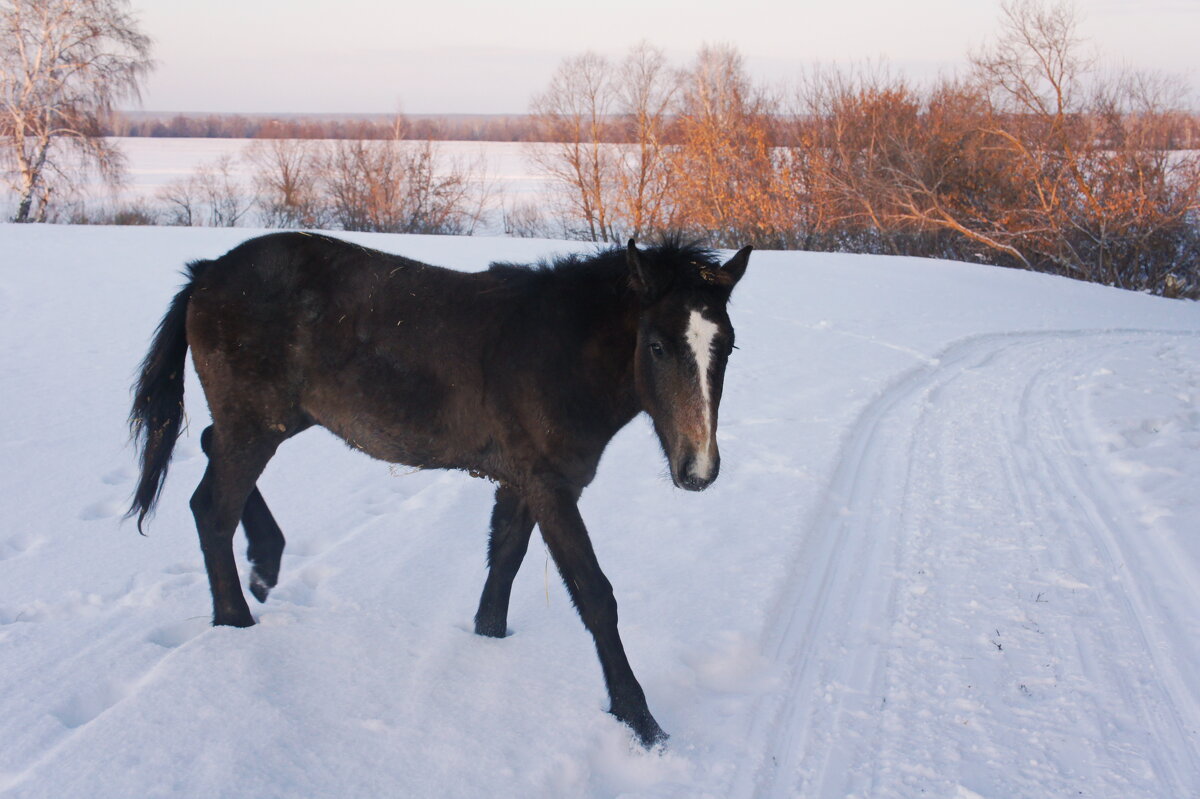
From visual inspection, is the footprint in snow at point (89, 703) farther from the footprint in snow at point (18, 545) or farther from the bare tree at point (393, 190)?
the bare tree at point (393, 190)

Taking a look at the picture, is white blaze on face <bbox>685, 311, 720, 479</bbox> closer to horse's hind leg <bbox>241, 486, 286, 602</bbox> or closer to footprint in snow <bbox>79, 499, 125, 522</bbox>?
horse's hind leg <bbox>241, 486, 286, 602</bbox>

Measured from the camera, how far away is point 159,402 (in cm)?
443

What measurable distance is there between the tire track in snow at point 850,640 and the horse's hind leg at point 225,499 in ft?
8.49

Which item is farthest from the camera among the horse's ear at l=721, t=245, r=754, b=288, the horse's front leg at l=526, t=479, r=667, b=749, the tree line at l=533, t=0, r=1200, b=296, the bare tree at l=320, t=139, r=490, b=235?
the bare tree at l=320, t=139, r=490, b=235

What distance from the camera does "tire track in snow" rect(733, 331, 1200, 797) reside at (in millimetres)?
3113

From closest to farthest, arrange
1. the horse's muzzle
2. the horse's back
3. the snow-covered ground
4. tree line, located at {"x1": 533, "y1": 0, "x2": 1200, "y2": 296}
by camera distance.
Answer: the snow-covered ground, the horse's muzzle, the horse's back, tree line, located at {"x1": 533, "y1": 0, "x2": 1200, "y2": 296}

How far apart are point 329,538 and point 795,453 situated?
3.82 meters

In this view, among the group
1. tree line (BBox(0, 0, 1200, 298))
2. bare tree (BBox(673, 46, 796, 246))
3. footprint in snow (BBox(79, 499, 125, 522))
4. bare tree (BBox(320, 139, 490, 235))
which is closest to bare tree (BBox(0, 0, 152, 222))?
tree line (BBox(0, 0, 1200, 298))

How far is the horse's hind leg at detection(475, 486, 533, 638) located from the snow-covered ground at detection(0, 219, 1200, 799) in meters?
0.14

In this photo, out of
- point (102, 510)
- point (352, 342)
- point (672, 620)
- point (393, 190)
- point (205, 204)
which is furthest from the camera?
point (205, 204)

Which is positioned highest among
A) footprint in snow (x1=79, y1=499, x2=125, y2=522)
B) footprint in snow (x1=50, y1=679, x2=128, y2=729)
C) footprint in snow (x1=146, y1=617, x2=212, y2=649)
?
footprint in snow (x1=50, y1=679, x2=128, y2=729)

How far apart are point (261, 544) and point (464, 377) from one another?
1.62m

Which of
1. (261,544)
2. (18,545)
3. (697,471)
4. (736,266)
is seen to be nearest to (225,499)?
(261,544)

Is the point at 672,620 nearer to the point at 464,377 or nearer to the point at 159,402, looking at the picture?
the point at 464,377
